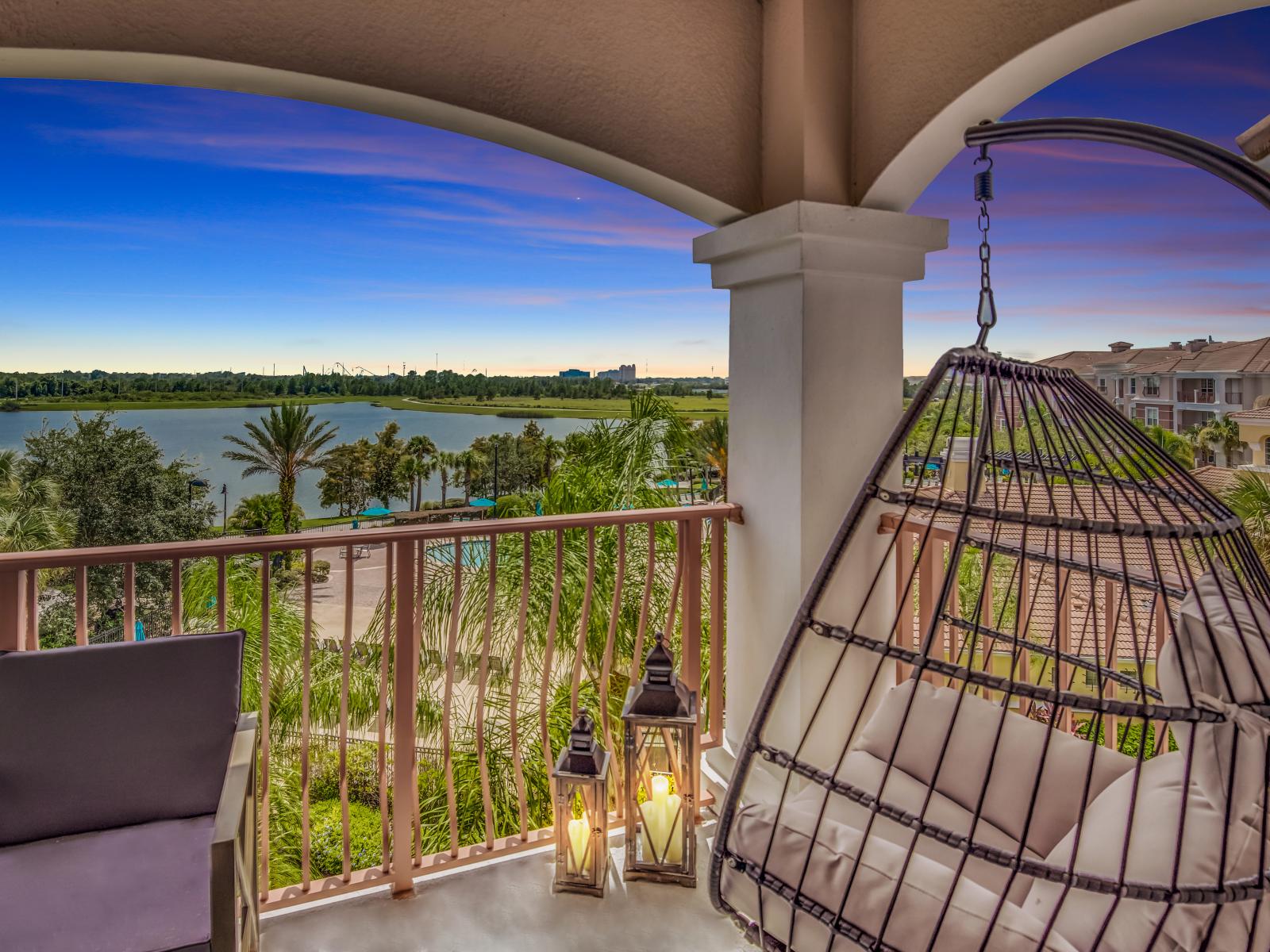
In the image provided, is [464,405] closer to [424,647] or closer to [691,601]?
[424,647]

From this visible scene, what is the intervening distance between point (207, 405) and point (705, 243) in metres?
10.1

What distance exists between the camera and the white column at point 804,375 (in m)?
2.36

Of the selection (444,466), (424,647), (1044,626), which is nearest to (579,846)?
(1044,626)

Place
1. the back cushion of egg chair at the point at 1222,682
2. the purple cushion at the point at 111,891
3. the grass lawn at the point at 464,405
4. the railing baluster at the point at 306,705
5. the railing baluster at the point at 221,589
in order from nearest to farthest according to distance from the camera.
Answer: the back cushion of egg chair at the point at 1222,682 → the purple cushion at the point at 111,891 → the railing baluster at the point at 221,589 → the railing baluster at the point at 306,705 → the grass lawn at the point at 464,405

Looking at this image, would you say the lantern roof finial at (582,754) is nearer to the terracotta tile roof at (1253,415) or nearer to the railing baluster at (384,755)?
the railing baluster at (384,755)

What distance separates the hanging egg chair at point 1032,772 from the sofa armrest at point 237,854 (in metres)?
0.88

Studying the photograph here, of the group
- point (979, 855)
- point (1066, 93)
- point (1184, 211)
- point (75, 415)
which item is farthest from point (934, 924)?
point (75, 415)

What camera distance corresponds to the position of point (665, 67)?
247 cm

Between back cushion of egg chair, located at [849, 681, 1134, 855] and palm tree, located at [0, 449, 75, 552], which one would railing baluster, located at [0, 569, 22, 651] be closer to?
back cushion of egg chair, located at [849, 681, 1134, 855]

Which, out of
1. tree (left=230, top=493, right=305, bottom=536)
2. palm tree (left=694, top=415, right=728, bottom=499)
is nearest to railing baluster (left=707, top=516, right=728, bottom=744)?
palm tree (left=694, top=415, right=728, bottom=499)

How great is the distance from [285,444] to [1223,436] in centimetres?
995

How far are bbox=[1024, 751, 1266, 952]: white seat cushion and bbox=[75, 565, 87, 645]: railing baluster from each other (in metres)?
2.08

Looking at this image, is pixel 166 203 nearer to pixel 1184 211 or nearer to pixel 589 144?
pixel 589 144

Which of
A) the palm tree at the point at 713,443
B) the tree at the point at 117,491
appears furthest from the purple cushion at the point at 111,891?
the tree at the point at 117,491
